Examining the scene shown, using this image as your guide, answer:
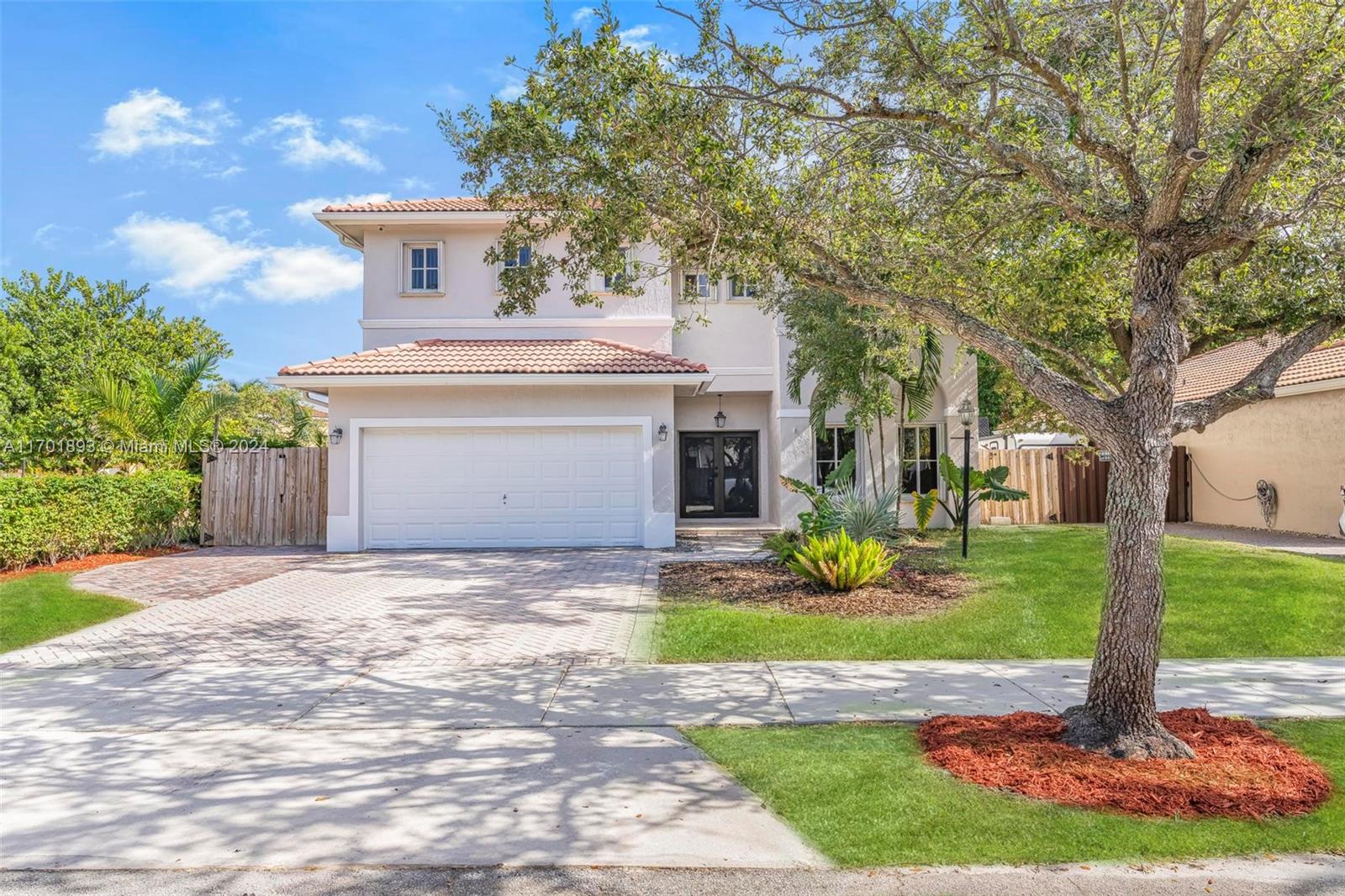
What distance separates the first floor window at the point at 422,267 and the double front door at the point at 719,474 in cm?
737

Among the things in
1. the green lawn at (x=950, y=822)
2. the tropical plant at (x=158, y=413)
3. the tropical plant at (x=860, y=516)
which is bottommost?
the green lawn at (x=950, y=822)

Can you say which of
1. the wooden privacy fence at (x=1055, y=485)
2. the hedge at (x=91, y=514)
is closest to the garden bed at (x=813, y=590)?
the wooden privacy fence at (x=1055, y=485)

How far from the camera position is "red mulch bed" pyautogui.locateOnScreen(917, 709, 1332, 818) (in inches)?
170

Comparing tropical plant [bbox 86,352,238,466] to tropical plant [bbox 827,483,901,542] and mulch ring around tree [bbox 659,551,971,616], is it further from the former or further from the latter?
tropical plant [bbox 827,483,901,542]

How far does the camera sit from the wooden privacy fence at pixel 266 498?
57.8 feet

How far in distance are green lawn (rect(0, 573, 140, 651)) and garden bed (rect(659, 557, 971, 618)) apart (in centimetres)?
700

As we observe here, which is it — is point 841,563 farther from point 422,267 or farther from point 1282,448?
point 1282,448

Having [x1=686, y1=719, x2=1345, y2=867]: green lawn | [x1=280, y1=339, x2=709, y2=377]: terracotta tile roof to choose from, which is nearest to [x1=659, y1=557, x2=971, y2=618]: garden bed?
[x1=686, y1=719, x2=1345, y2=867]: green lawn

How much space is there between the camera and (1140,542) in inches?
203

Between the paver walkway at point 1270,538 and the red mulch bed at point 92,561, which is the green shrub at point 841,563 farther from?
the red mulch bed at point 92,561

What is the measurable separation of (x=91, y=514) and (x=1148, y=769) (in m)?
16.9

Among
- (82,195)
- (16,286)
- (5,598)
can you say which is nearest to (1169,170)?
(5,598)

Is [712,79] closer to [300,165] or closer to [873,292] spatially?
[873,292]

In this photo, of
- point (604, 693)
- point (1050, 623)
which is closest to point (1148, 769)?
point (604, 693)
